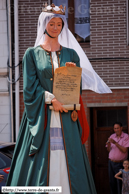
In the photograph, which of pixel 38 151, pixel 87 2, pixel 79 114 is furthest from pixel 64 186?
pixel 87 2

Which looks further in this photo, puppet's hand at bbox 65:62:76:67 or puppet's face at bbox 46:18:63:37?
puppet's face at bbox 46:18:63:37

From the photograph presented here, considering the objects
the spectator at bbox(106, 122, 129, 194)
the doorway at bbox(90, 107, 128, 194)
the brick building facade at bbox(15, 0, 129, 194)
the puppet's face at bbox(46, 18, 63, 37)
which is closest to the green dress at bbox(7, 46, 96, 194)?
the puppet's face at bbox(46, 18, 63, 37)

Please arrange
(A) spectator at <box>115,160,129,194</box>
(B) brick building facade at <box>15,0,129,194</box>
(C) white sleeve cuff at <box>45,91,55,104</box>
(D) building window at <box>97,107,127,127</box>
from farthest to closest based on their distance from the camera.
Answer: (D) building window at <box>97,107,127,127</box> → (B) brick building facade at <box>15,0,129,194</box> → (A) spectator at <box>115,160,129,194</box> → (C) white sleeve cuff at <box>45,91,55,104</box>

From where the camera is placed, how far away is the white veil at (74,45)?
439 cm

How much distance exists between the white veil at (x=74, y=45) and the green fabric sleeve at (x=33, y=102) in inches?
15.7

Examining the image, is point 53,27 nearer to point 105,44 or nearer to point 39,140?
point 39,140

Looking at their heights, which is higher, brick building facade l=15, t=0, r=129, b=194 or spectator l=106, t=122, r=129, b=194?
brick building facade l=15, t=0, r=129, b=194

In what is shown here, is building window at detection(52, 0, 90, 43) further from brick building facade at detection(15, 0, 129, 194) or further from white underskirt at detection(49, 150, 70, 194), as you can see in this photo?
white underskirt at detection(49, 150, 70, 194)

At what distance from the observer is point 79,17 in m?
9.88

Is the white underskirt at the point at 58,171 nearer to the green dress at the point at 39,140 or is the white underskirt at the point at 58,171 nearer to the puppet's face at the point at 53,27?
the green dress at the point at 39,140

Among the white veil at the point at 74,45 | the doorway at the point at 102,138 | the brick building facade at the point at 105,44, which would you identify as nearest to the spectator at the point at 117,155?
the brick building facade at the point at 105,44

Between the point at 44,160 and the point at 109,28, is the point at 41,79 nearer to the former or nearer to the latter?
the point at 44,160

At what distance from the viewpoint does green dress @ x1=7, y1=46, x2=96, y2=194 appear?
399cm

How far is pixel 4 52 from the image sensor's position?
9805 mm
